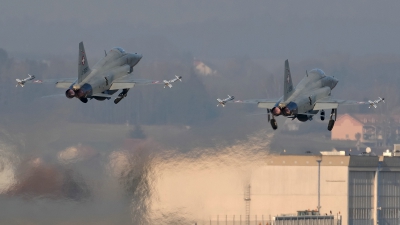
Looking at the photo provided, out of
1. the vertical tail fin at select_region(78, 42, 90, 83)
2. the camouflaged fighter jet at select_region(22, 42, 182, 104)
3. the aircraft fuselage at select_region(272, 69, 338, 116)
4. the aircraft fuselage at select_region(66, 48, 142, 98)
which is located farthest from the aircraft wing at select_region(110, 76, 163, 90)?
the aircraft fuselage at select_region(272, 69, 338, 116)

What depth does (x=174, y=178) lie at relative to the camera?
90.1 meters

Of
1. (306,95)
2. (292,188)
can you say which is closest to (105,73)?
(306,95)

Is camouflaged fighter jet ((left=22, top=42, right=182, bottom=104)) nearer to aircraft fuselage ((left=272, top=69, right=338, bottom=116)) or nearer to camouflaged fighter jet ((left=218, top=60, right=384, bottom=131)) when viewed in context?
camouflaged fighter jet ((left=218, top=60, right=384, bottom=131))

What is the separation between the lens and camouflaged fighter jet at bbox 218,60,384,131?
247 ft

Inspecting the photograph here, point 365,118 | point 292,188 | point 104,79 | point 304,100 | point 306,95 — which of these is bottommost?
point 292,188

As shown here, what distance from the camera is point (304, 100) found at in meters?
77.2

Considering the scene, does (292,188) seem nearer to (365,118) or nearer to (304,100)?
(365,118)

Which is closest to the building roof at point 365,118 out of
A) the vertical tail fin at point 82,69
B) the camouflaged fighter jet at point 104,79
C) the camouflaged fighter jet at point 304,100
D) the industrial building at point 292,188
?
the industrial building at point 292,188

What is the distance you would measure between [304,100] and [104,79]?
1194cm

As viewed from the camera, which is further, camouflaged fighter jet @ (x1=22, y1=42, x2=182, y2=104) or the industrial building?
the industrial building

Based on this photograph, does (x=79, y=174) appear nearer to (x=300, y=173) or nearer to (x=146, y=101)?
(x=146, y=101)

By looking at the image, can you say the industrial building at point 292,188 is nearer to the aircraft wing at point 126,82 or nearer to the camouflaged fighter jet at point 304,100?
the aircraft wing at point 126,82

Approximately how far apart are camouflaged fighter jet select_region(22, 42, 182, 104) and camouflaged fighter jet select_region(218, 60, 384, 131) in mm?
6068

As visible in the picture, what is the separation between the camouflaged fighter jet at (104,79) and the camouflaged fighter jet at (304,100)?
19.9 feet
